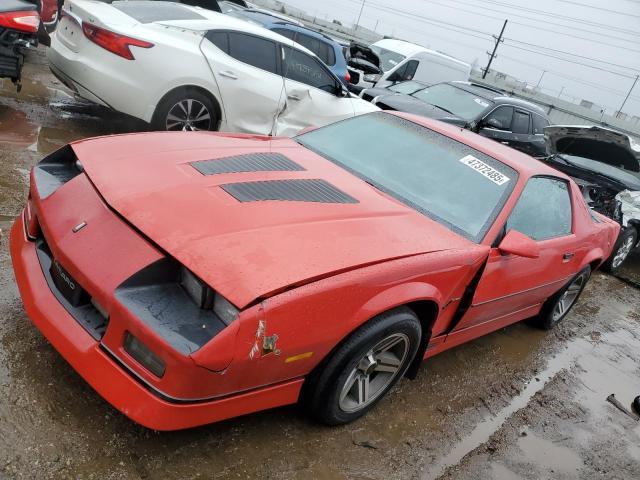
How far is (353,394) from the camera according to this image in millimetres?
2658

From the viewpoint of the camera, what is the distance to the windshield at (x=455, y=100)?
9422 mm

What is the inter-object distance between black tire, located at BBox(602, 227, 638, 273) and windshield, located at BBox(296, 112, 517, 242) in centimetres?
445

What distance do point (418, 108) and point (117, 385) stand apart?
7.84 meters

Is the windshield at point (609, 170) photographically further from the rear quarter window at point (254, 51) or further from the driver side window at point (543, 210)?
the rear quarter window at point (254, 51)

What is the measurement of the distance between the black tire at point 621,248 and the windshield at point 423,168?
14.6 ft

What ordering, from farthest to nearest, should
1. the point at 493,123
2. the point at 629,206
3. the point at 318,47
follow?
the point at 318,47
the point at 493,123
the point at 629,206

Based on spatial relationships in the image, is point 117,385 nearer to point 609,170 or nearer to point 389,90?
point 609,170

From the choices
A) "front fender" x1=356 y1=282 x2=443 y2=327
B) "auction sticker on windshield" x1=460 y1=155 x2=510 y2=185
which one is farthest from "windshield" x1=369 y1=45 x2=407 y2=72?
"front fender" x1=356 y1=282 x2=443 y2=327

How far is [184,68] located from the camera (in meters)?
5.41

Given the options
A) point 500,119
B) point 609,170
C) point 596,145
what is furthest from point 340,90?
point 500,119

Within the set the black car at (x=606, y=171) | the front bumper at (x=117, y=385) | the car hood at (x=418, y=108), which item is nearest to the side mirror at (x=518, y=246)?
the front bumper at (x=117, y=385)

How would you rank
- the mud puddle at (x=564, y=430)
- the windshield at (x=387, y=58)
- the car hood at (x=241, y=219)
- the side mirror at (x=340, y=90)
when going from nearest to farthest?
the car hood at (x=241, y=219) < the mud puddle at (x=564, y=430) < the side mirror at (x=340, y=90) < the windshield at (x=387, y=58)

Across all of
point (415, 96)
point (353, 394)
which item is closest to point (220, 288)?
point (353, 394)

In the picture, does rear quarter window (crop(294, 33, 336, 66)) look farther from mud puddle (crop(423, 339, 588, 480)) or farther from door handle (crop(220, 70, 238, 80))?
mud puddle (crop(423, 339, 588, 480))
